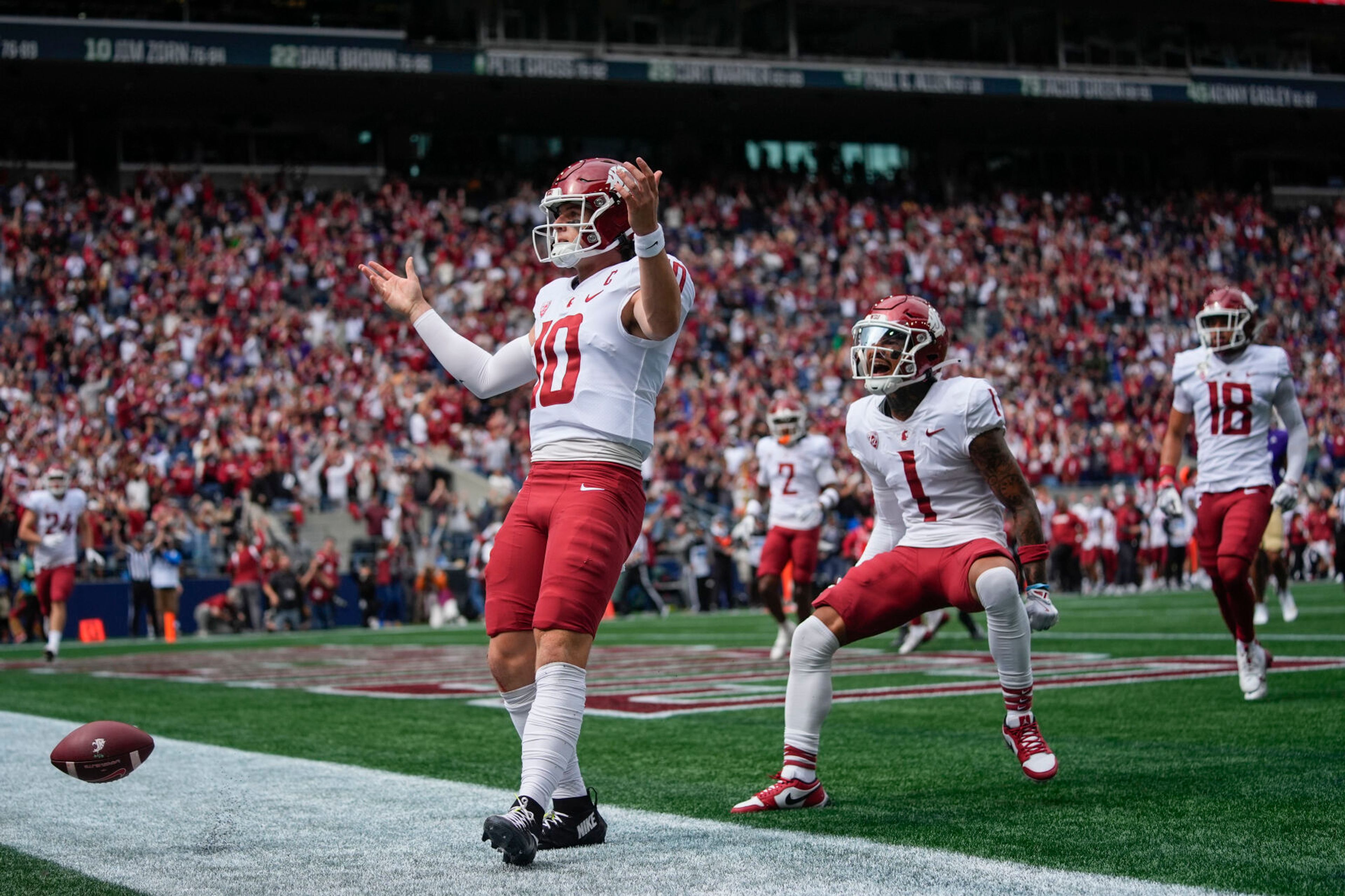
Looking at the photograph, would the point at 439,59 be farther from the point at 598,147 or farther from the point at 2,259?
the point at 2,259

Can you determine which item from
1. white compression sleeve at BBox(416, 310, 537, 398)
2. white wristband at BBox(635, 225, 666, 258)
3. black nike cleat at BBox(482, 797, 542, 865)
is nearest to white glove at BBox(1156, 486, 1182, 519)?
white compression sleeve at BBox(416, 310, 537, 398)

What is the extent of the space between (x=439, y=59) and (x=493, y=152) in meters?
3.91

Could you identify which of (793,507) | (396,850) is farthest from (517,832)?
(793,507)

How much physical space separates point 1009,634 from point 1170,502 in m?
2.84

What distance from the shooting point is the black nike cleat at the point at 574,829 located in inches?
167

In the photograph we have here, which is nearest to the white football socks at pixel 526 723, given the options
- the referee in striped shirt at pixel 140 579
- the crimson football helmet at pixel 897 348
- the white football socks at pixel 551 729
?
the white football socks at pixel 551 729

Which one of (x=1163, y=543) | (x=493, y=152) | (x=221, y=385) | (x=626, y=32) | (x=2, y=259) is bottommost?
(x=1163, y=543)

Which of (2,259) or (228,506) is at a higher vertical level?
(2,259)

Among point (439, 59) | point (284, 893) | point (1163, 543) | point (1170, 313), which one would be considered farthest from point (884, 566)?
point (1170, 313)

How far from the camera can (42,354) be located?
73.2 ft

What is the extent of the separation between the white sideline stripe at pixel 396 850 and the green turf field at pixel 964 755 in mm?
160

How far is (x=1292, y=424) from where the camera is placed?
7.86m

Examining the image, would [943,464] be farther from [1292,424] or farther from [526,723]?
[1292,424]

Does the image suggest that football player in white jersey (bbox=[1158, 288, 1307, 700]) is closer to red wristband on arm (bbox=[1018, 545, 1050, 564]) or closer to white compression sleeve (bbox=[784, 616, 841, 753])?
red wristband on arm (bbox=[1018, 545, 1050, 564])
